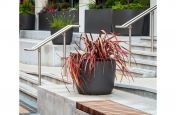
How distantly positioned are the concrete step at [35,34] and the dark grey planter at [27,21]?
453mm

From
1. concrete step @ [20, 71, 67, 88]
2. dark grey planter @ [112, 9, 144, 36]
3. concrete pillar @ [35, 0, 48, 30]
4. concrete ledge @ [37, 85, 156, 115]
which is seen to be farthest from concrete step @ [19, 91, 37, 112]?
concrete pillar @ [35, 0, 48, 30]

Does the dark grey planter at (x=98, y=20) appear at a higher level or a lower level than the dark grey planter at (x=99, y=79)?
higher

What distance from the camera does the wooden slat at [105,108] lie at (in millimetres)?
4496

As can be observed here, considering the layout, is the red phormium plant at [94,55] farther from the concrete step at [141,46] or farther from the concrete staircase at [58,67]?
the concrete step at [141,46]

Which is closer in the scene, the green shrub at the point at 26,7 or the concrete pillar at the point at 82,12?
the concrete pillar at the point at 82,12

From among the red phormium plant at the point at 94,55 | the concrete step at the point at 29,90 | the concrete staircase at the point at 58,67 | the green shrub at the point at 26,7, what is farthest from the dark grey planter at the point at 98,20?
the red phormium plant at the point at 94,55

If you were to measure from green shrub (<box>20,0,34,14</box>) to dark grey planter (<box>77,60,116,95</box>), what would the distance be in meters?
14.1

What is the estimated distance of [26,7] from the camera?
19.8m

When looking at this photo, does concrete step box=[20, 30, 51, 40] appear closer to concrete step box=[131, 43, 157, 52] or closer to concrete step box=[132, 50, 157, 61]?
concrete step box=[131, 43, 157, 52]

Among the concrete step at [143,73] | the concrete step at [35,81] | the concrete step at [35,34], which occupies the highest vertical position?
the concrete step at [35,34]
